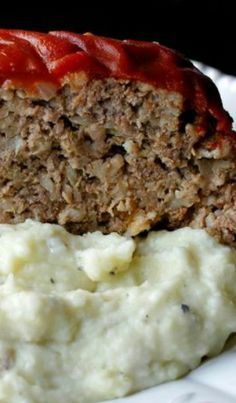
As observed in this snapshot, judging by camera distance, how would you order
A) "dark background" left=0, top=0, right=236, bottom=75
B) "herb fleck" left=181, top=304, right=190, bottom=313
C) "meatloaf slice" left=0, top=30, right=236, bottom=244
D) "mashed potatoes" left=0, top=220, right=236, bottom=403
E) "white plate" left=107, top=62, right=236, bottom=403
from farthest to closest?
"dark background" left=0, top=0, right=236, bottom=75
"meatloaf slice" left=0, top=30, right=236, bottom=244
"herb fleck" left=181, top=304, right=190, bottom=313
"mashed potatoes" left=0, top=220, right=236, bottom=403
"white plate" left=107, top=62, right=236, bottom=403

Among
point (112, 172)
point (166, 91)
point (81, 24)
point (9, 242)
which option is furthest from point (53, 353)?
point (81, 24)

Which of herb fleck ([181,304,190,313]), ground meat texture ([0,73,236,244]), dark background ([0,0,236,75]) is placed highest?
ground meat texture ([0,73,236,244])

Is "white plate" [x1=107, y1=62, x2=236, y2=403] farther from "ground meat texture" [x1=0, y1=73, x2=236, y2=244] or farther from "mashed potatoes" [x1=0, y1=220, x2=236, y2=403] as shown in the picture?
"ground meat texture" [x1=0, y1=73, x2=236, y2=244]

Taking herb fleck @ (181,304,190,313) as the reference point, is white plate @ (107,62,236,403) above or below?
below

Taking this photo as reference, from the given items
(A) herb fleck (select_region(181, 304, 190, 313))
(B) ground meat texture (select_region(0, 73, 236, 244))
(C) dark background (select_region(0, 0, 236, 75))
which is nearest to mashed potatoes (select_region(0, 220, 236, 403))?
(A) herb fleck (select_region(181, 304, 190, 313))

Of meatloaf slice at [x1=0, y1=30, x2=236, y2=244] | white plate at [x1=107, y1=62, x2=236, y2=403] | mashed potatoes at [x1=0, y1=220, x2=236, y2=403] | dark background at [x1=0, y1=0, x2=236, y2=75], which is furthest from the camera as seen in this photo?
dark background at [x1=0, y1=0, x2=236, y2=75]

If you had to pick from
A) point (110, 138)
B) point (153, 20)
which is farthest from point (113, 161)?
point (153, 20)

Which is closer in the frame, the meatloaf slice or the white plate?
the white plate

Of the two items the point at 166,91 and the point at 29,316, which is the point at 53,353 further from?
the point at 166,91

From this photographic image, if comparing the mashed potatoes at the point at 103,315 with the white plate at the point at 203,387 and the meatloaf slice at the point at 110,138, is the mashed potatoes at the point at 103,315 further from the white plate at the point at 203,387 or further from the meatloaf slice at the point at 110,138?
the meatloaf slice at the point at 110,138
